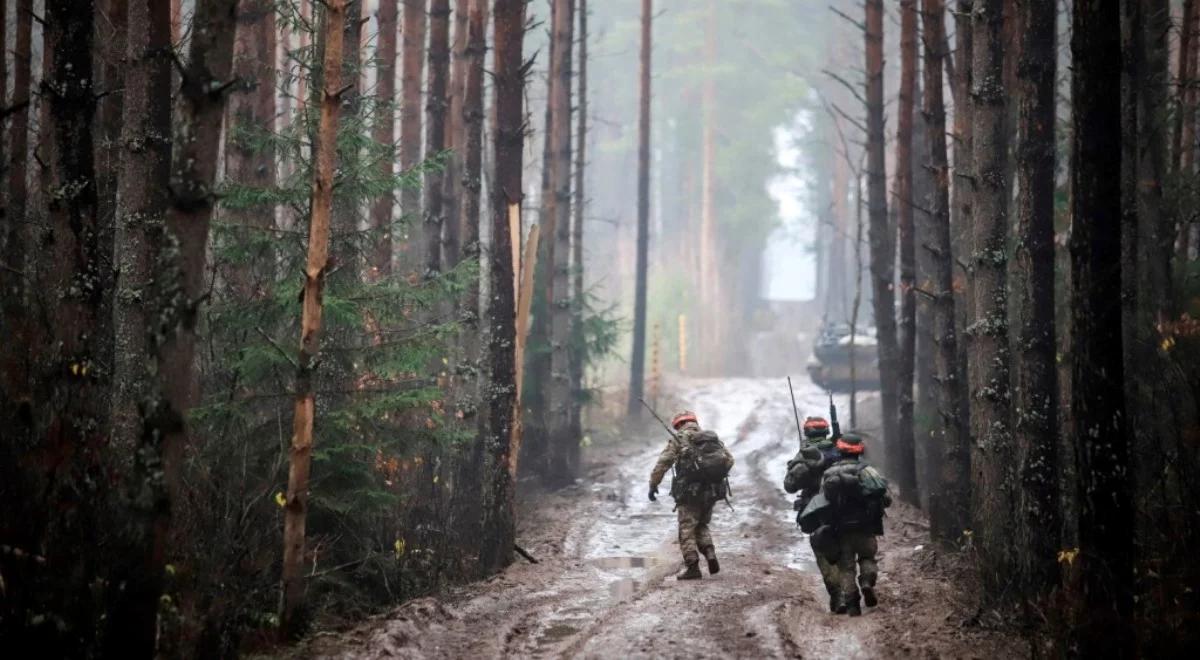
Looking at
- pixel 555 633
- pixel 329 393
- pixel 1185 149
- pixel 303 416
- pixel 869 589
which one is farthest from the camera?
pixel 1185 149

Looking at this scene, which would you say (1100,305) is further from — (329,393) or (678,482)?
(329,393)

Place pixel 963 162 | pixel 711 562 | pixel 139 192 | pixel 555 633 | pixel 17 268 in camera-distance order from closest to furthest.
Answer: pixel 555 633 < pixel 139 192 < pixel 17 268 < pixel 711 562 < pixel 963 162

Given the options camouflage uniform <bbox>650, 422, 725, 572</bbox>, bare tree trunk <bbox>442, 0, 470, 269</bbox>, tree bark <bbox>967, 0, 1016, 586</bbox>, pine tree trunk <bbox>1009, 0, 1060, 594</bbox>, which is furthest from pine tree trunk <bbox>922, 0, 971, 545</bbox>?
bare tree trunk <bbox>442, 0, 470, 269</bbox>

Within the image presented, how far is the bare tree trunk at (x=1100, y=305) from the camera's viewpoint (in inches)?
309

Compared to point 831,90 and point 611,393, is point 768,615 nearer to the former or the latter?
point 611,393

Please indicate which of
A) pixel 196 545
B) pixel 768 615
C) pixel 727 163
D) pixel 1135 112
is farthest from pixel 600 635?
pixel 727 163

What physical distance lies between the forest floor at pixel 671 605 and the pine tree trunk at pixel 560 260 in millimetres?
2167

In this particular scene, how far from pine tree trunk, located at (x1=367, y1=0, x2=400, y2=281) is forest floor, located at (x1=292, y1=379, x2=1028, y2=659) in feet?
12.5

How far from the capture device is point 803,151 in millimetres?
60625

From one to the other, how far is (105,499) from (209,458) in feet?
4.44

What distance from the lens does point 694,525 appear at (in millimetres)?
12320

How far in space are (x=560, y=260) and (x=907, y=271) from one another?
7.48 m

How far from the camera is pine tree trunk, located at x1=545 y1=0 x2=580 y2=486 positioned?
1991cm

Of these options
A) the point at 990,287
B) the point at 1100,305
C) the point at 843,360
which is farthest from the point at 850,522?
the point at 843,360
